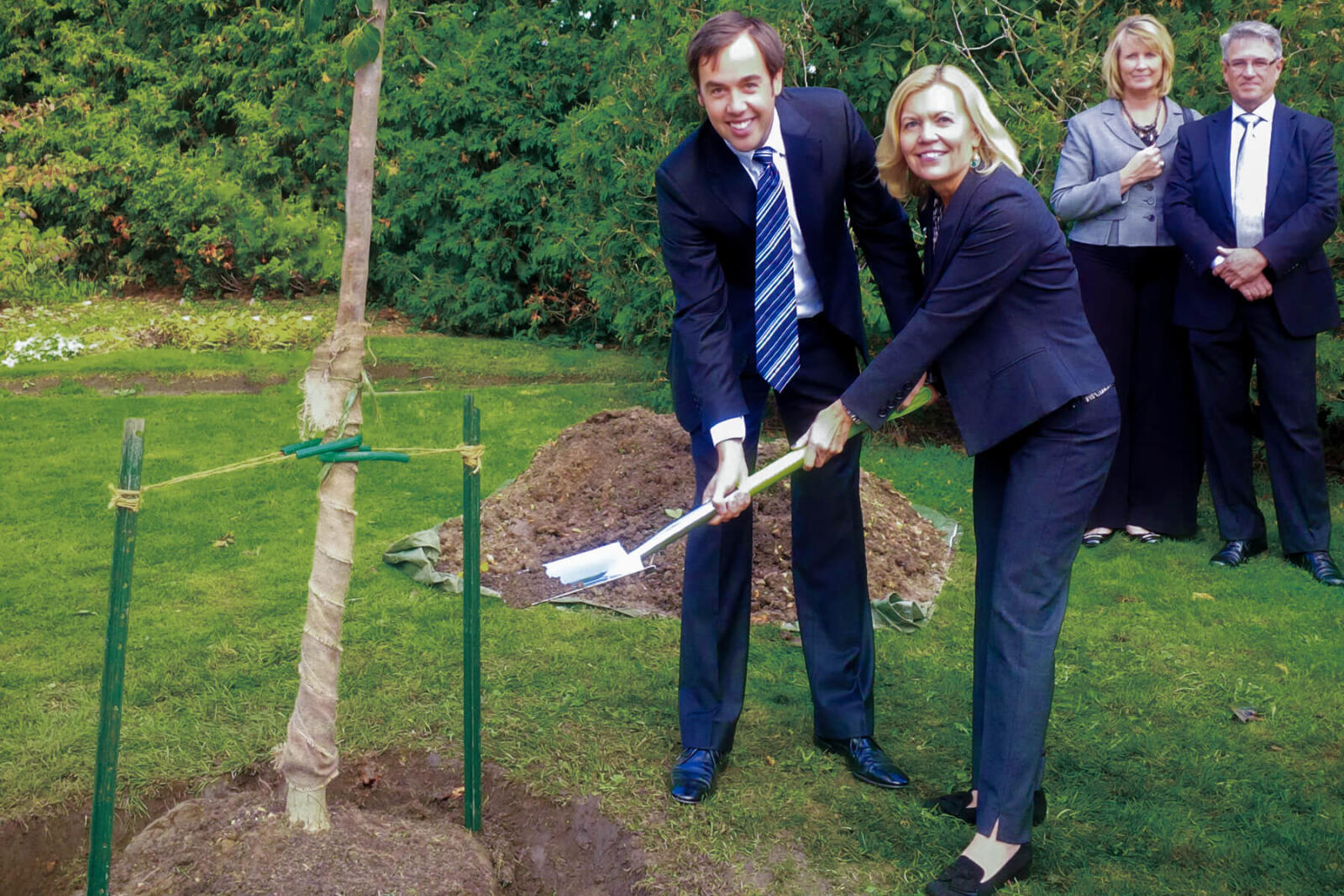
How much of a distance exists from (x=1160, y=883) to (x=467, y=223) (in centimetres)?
1013

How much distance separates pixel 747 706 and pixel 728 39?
7.11 ft

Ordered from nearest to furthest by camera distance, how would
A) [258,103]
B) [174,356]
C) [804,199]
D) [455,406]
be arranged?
1. [804,199]
2. [455,406]
3. [174,356]
4. [258,103]

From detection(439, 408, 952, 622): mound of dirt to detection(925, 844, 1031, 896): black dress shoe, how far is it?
201 centimetres

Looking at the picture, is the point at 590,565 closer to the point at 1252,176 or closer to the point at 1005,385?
the point at 1005,385

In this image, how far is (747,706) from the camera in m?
4.11

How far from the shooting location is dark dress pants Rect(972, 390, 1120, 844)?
113 inches

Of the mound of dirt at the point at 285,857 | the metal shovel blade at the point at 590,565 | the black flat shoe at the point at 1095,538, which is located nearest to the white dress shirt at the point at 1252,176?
the black flat shoe at the point at 1095,538

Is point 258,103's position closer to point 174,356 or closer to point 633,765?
point 174,356

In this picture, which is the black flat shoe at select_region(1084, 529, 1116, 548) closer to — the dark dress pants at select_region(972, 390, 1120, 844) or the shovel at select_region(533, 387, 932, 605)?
the dark dress pants at select_region(972, 390, 1120, 844)

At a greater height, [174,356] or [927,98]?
[927,98]

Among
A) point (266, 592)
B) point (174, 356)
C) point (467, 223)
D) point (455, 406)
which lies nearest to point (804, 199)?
point (266, 592)

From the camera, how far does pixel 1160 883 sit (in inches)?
120

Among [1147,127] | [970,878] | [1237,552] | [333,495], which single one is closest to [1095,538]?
[1237,552]

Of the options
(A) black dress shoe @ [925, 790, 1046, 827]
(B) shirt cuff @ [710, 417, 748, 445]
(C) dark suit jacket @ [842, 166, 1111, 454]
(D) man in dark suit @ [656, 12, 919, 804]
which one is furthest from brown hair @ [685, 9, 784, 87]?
(A) black dress shoe @ [925, 790, 1046, 827]
